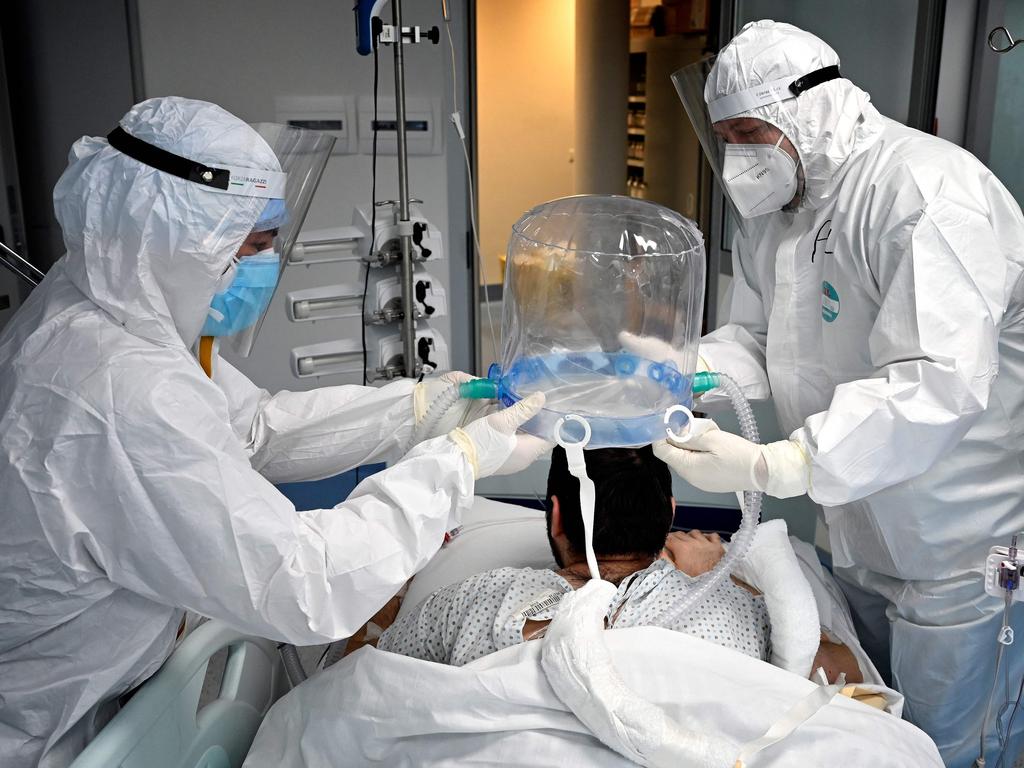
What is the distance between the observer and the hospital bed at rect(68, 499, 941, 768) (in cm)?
125

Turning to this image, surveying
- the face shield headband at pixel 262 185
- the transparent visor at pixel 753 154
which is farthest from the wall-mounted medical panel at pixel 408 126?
the transparent visor at pixel 753 154

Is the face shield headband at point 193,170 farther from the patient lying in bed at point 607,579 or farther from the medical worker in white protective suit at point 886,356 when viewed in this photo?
the medical worker in white protective suit at point 886,356

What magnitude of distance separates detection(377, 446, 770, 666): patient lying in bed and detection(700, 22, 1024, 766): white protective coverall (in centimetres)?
25

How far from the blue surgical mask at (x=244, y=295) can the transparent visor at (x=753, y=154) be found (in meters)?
0.85

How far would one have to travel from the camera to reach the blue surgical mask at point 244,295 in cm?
145

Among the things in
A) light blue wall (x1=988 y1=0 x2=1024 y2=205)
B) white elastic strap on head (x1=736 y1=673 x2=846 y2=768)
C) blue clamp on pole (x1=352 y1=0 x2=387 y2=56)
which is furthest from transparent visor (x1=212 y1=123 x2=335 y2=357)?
light blue wall (x1=988 y1=0 x2=1024 y2=205)

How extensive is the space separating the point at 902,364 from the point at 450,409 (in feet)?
2.62

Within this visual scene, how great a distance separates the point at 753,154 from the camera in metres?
1.70

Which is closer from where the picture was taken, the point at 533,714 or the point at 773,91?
the point at 533,714

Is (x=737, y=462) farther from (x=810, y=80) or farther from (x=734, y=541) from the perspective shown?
(x=810, y=80)

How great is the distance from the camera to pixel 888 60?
2.97 m

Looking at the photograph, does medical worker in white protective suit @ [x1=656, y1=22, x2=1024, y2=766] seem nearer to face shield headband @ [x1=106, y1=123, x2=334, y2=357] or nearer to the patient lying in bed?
the patient lying in bed

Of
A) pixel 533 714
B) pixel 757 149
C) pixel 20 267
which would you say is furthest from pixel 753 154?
pixel 20 267

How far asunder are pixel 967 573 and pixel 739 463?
0.53 m
